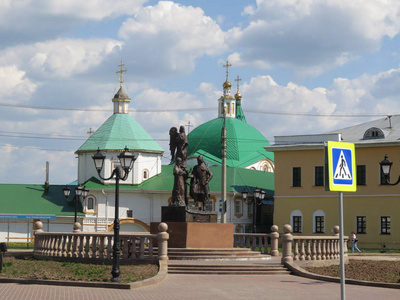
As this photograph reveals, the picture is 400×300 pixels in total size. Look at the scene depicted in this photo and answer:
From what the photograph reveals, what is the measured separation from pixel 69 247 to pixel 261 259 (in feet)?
20.6

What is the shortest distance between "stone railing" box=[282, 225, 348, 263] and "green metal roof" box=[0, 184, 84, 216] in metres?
39.9

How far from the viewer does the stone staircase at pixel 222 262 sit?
20833 mm

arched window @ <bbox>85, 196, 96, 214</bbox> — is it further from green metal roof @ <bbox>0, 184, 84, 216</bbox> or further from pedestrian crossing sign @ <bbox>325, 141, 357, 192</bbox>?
pedestrian crossing sign @ <bbox>325, 141, 357, 192</bbox>

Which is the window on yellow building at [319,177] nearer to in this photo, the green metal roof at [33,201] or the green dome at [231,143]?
the green dome at [231,143]

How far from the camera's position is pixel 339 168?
383 inches

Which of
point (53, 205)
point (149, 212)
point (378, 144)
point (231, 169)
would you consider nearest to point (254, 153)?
point (231, 169)

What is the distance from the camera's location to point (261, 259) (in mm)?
24234

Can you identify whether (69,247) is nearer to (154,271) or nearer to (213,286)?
(154,271)

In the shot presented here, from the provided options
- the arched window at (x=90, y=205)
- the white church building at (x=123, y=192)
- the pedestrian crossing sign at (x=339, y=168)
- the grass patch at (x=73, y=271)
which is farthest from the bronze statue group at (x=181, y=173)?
the arched window at (x=90, y=205)

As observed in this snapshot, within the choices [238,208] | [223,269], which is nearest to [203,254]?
[223,269]

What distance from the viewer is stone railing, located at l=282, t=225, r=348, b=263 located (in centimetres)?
2220

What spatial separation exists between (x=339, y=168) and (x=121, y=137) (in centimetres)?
5706

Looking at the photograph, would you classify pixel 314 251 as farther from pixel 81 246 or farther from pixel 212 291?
pixel 212 291

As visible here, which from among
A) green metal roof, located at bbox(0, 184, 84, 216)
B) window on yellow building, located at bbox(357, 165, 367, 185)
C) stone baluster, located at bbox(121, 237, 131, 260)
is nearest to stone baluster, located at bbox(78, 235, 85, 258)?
stone baluster, located at bbox(121, 237, 131, 260)
